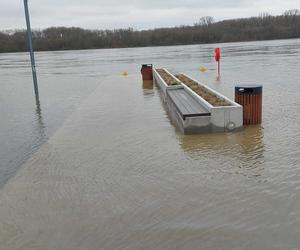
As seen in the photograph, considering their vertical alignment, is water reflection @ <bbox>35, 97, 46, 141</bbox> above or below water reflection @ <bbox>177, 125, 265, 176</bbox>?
below

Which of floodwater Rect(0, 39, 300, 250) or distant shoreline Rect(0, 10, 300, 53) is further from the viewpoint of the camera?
distant shoreline Rect(0, 10, 300, 53)

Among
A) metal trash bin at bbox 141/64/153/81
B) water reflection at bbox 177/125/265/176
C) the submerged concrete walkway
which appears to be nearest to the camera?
the submerged concrete walkway

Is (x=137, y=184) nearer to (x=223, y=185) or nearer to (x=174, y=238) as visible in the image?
(x=223, y=185)

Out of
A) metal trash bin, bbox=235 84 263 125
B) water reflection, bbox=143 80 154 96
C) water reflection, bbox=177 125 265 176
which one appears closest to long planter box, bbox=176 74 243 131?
water reflection, bbox=177 125 265 176

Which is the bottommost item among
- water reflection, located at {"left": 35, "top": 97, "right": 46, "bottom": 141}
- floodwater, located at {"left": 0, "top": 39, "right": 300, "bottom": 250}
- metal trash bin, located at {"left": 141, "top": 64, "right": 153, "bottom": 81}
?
water reflection, located at {"left": 35, "top": 97, "right": 46, "bottom": 141}

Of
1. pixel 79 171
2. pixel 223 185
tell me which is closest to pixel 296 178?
pixel 223 185

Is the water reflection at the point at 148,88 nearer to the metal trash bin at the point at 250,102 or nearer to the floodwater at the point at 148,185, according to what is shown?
the floodwater at the point at 148,185

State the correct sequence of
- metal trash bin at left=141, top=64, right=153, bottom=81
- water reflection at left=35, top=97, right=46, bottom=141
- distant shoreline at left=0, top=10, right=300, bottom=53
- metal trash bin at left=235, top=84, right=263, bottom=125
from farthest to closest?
distant shoreline at left=0, top=10, right=300, bottom=53
metal trash bin at left=141, top=64, right=153, bottom=81
water reflection at left=35, top=97, right=46, bottom=141
metal trash bin at left=235, top=84, right=263, bottom=125

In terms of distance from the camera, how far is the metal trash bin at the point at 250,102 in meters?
8.43

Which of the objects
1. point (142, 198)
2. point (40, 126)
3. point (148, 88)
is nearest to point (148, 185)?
point (142, 198)

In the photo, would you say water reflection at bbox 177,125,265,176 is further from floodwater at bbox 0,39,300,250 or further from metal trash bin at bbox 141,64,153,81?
metal trash bin at bbox 141,64,153,81

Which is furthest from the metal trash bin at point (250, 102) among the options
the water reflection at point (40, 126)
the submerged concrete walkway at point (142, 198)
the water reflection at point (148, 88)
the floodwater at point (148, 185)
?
the water reflection at point (148, 88)

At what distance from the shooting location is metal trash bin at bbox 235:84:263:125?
8.43 m

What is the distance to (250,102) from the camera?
8422mm
